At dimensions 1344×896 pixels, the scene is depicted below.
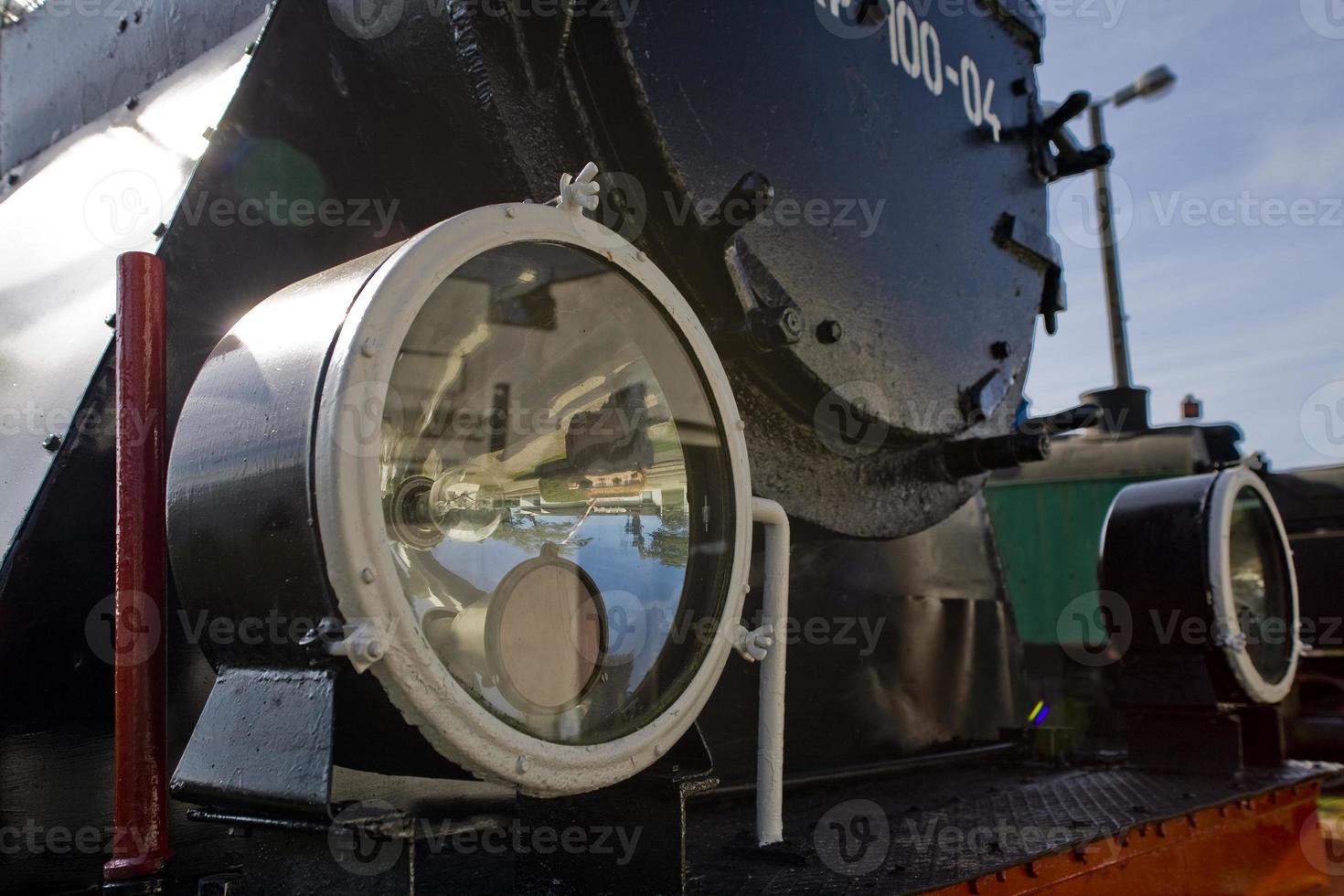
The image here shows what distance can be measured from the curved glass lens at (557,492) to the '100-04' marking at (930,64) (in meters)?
1.05

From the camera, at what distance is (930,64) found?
2.32 m

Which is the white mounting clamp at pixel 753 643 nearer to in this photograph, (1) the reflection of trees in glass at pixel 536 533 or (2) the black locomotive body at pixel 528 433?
(2) the black locomotive body at pixel 528 433

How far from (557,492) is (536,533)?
64mm

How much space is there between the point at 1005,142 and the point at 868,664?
1292 millimetres

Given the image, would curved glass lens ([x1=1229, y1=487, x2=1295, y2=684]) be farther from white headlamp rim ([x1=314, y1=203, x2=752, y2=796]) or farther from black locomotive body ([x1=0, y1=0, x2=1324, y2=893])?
white headlamp rim ([x1=314, y1=203, x2=752, y2=796])

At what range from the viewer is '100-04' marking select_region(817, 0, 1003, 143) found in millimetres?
2213

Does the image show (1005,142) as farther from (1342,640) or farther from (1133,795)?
(1342,640)

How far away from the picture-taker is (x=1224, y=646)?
2490 millimetres

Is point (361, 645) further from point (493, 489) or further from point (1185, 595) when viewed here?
point (1185, 595)

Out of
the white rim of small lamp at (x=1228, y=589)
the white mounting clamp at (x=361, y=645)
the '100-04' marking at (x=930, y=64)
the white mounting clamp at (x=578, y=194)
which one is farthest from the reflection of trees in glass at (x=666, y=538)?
the white rim of small lamp at (x=1228, y=589)

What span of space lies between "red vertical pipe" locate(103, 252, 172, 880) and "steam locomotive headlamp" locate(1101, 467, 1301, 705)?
224cm

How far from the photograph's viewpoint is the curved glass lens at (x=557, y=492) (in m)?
1.15

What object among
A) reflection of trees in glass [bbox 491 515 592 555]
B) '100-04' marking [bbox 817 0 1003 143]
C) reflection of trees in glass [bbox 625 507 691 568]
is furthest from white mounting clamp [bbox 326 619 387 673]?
'100-04' marking [bbox 817 0 1003 143]

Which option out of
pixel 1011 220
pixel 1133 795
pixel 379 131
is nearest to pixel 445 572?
pixel 379 131
